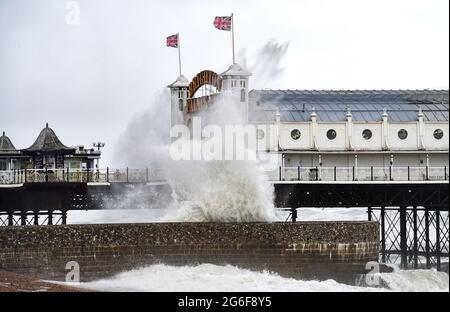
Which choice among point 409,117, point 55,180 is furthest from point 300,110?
point 55,180

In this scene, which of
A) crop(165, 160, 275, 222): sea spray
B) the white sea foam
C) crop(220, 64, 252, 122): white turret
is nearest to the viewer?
the white sea foam

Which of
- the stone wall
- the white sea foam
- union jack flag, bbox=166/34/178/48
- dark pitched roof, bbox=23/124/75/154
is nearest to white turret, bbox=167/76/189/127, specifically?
union jack flag, bbox=166/34/178/48

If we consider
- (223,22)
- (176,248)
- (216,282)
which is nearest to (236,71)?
(223,22)

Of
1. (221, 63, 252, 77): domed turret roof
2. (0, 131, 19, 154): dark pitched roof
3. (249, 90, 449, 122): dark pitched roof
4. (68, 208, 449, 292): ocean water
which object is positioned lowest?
(68, 208, 449, 292): ocean water

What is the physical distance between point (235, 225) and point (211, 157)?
5.47 meters

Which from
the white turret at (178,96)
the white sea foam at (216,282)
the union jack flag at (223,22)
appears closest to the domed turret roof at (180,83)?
the white turret at (178,96)

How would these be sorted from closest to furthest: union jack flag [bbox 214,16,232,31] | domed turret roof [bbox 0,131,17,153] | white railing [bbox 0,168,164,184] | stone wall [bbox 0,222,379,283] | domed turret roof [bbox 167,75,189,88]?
1. stone wall [bbox 0,222,379,283]
2. union jack flag [bbox 214,16,232,31]
3. white railing [bbox 0,168,164,184]
4. domed turret roof [bbox 167,75,189,88]
5. domed turret roof [bbox 0,131,17,153]

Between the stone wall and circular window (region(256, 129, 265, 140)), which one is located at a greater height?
circular window (region(256, 129, 265, 140))

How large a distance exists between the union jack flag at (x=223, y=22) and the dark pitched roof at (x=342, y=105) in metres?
5.06

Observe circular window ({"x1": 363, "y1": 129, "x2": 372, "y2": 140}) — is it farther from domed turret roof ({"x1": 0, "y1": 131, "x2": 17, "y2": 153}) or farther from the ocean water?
domed turret roof ({"x1": 0, "y1": 131, "x2": 17, "y2": 153})

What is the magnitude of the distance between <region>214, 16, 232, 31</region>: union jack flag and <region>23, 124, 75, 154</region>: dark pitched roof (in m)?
12.9

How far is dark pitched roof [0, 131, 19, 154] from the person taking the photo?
7088 centimetres

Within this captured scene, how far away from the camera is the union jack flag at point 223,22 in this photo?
54156 mm
